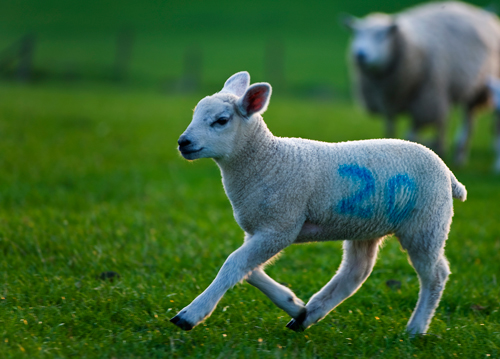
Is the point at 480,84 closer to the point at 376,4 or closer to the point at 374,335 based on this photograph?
the point at 374,335

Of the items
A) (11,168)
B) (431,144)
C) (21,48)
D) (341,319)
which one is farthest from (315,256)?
(21,48)

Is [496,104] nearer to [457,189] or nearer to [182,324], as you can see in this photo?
[457,189]

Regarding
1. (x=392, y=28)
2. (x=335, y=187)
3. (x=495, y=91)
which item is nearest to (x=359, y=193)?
(x=335, y=187)

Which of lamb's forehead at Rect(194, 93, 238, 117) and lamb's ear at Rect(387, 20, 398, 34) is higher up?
lamb's ear at Rect(387, 20, 398, 34)

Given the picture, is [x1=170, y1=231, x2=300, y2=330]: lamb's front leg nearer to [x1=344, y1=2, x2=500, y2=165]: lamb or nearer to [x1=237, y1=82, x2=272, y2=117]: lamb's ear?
[x1=237, y1=82, x2=272, y2=117]: lamb's ear

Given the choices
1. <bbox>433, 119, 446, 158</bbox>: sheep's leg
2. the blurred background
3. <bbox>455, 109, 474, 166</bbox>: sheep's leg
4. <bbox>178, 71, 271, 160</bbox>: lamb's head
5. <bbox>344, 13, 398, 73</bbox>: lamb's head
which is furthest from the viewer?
the blurred background

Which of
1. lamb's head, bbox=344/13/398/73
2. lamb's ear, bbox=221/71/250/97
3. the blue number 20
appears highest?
lamb's head, bbox=344/13/398/73

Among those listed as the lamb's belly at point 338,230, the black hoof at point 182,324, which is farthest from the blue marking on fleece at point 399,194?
the black hoof at point 182,324

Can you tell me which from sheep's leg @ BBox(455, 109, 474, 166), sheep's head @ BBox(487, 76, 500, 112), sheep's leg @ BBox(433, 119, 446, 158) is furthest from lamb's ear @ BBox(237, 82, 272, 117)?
sheep's leg @ BBox(455, 109, 474, 166)

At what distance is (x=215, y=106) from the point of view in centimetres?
323

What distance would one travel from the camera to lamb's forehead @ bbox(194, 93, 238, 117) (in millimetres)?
3225

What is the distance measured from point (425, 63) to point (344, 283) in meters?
6.37

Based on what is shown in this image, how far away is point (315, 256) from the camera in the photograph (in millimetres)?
5082

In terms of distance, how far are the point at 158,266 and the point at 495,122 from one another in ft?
23.4
